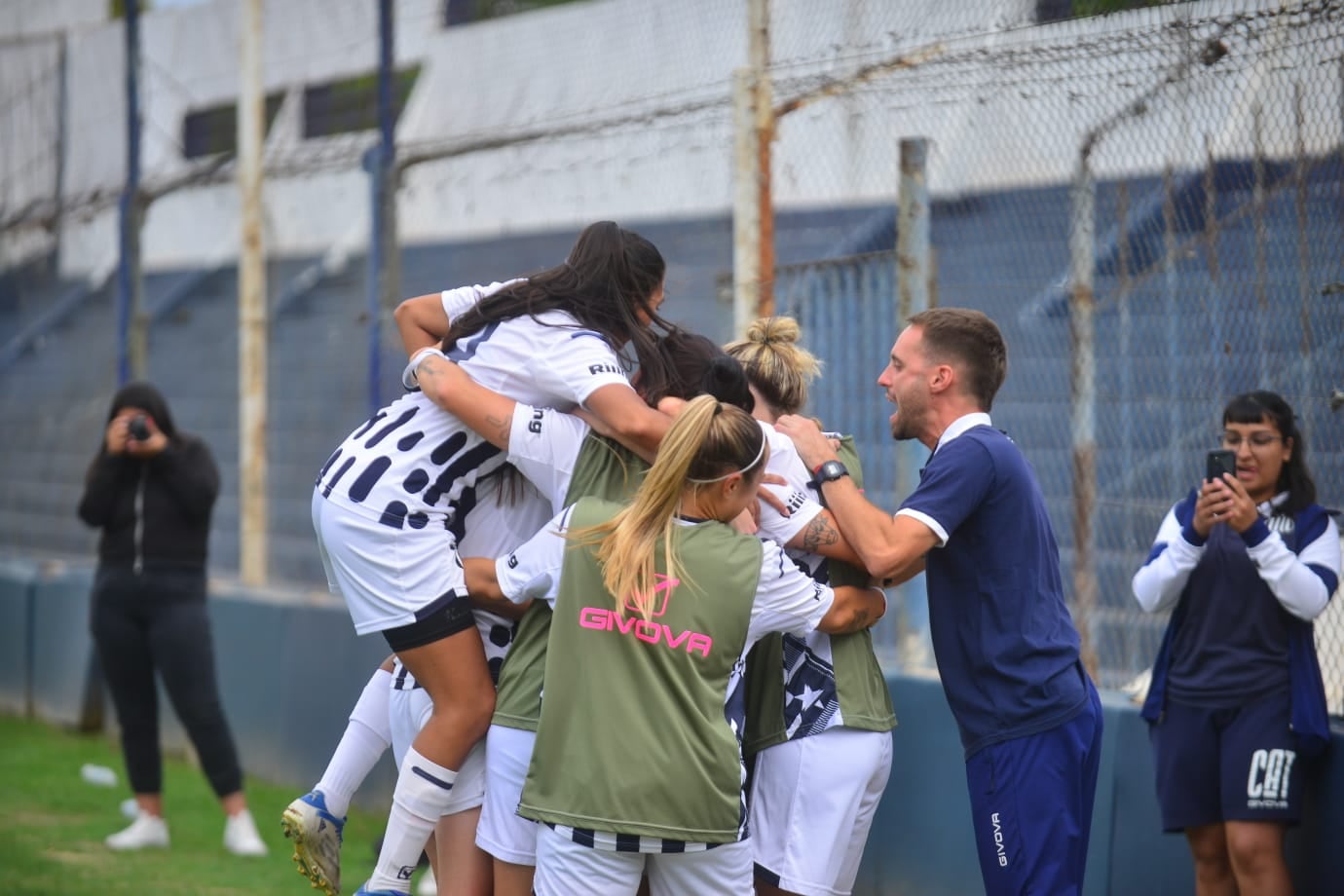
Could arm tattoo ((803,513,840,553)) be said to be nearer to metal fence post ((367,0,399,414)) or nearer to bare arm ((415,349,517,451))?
bare arm ((415,349,517,451))

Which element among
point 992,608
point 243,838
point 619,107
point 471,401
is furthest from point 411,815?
point 619,107

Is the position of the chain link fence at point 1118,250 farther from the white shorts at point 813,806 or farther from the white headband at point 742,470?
the white headband at point 742,470

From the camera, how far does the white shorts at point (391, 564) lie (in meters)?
3.72

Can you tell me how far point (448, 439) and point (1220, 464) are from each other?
7.49 ft

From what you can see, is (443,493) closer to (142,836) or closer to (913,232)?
(913,232)

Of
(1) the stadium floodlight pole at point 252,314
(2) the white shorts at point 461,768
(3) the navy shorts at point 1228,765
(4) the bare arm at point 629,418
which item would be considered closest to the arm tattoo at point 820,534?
(4) the bare arm at point 629,418

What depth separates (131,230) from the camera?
9.80 metres

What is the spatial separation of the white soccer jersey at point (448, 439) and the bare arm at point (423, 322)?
308mm

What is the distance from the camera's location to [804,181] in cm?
656

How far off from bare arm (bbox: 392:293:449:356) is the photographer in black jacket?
3.36 meters

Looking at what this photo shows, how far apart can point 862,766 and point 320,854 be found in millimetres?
1410

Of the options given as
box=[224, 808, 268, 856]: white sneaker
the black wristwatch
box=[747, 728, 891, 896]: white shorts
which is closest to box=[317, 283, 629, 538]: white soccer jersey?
the black wristwatch

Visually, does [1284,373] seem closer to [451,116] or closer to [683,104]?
[683,104]

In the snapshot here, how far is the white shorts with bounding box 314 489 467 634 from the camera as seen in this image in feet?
12.2
